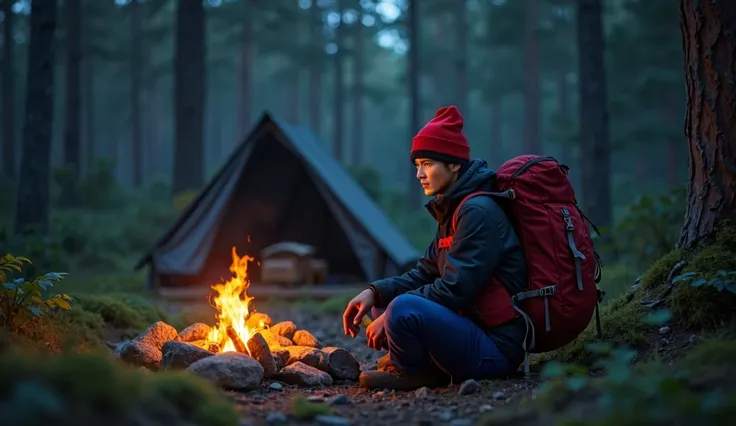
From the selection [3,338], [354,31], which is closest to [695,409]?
[3,338]

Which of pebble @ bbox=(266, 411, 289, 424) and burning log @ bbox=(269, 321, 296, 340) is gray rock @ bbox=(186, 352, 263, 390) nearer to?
pebble @ bbox=(266, 411, 289, 424)

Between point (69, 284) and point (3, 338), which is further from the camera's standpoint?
point (69, 284)

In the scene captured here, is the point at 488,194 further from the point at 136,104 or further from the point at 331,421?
the point at 136,104

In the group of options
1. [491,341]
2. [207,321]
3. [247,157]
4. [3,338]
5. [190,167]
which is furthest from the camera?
[190,167]

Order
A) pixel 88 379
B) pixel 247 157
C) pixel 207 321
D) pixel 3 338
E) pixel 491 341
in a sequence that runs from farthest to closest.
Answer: pixel 247 157, pixel 207 321, pixel 491 341, pixel 3 338, pixel 88 379

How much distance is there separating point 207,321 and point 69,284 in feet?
14.0

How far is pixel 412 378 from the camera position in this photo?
13.7 feet

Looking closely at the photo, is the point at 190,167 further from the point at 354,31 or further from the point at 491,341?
the point at 354,31

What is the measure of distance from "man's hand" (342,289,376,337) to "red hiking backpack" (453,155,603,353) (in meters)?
0.67

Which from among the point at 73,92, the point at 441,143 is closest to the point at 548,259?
the point at 441,143

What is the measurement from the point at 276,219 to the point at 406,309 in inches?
299

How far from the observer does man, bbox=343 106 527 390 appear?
12.9 feet

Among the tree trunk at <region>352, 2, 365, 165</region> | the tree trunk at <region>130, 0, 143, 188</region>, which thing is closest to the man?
the tree trunk at <region>130, 0, 143, 188</region>

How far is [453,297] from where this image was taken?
12.9 ft
